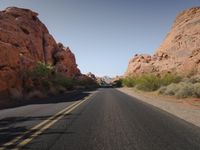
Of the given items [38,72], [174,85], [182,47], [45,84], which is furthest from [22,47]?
[182,47]

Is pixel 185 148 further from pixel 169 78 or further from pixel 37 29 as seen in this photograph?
pixel 37 29

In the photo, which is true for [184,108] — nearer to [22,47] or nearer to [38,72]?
[38,72]

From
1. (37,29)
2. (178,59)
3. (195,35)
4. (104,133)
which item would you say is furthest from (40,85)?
(195,35)

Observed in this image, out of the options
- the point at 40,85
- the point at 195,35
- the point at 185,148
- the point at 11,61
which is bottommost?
the point at 185,148

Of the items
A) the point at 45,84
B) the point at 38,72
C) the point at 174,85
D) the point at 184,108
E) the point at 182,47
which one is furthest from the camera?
the point at 182,47

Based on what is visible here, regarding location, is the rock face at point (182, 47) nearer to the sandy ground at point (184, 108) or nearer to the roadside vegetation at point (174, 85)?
the roadside vegetation at point (174, 85)

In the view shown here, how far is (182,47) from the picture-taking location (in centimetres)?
9081

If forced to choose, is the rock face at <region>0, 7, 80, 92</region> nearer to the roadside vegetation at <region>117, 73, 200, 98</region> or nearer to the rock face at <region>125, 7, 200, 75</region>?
the roadside vegetation at <region>117, 73, 200, 98</region>

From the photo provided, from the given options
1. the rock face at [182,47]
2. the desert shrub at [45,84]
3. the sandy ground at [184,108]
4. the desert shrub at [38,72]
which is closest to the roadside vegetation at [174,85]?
the sandy ground at [184,108]

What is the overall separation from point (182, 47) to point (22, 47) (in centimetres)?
4982

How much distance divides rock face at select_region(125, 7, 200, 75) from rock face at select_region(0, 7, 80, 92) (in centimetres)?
3382

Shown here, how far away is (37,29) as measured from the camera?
83812 mm

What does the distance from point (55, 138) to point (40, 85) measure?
33.8 metres

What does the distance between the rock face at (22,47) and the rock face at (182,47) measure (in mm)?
33817
